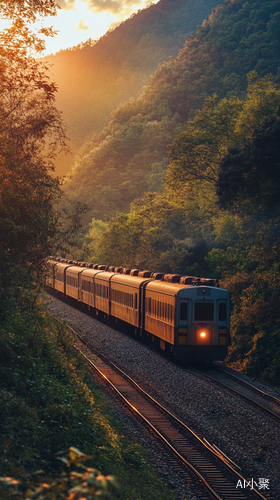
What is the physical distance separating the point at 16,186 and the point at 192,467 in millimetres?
9388

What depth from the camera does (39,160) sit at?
19547 millimetres

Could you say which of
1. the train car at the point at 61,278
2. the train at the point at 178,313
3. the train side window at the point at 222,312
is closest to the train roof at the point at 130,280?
the train at the point at 178,313

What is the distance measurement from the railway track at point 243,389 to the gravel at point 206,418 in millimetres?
288

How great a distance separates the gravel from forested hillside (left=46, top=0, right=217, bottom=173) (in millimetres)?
151328

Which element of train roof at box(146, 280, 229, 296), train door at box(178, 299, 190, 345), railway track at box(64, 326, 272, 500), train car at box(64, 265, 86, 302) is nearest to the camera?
railway track at box(64, 326, 272, 500)

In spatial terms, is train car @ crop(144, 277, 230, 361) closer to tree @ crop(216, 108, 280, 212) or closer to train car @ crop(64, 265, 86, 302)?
tree @ crop(216, 108, 280, 212)

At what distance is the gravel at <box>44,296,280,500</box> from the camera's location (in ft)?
32.0

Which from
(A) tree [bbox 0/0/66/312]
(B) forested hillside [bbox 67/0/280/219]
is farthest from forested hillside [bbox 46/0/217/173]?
(A) tree [bbox 0/0/66/312]

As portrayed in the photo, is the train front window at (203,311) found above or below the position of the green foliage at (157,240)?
below

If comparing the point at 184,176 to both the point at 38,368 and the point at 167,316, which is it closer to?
the point at 167,316

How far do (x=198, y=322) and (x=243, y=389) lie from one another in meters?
3.63

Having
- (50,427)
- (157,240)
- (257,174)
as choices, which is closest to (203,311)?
(257,174)

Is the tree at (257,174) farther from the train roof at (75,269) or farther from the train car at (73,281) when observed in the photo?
the train car at (73,281)

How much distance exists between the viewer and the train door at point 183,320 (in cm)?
1856
